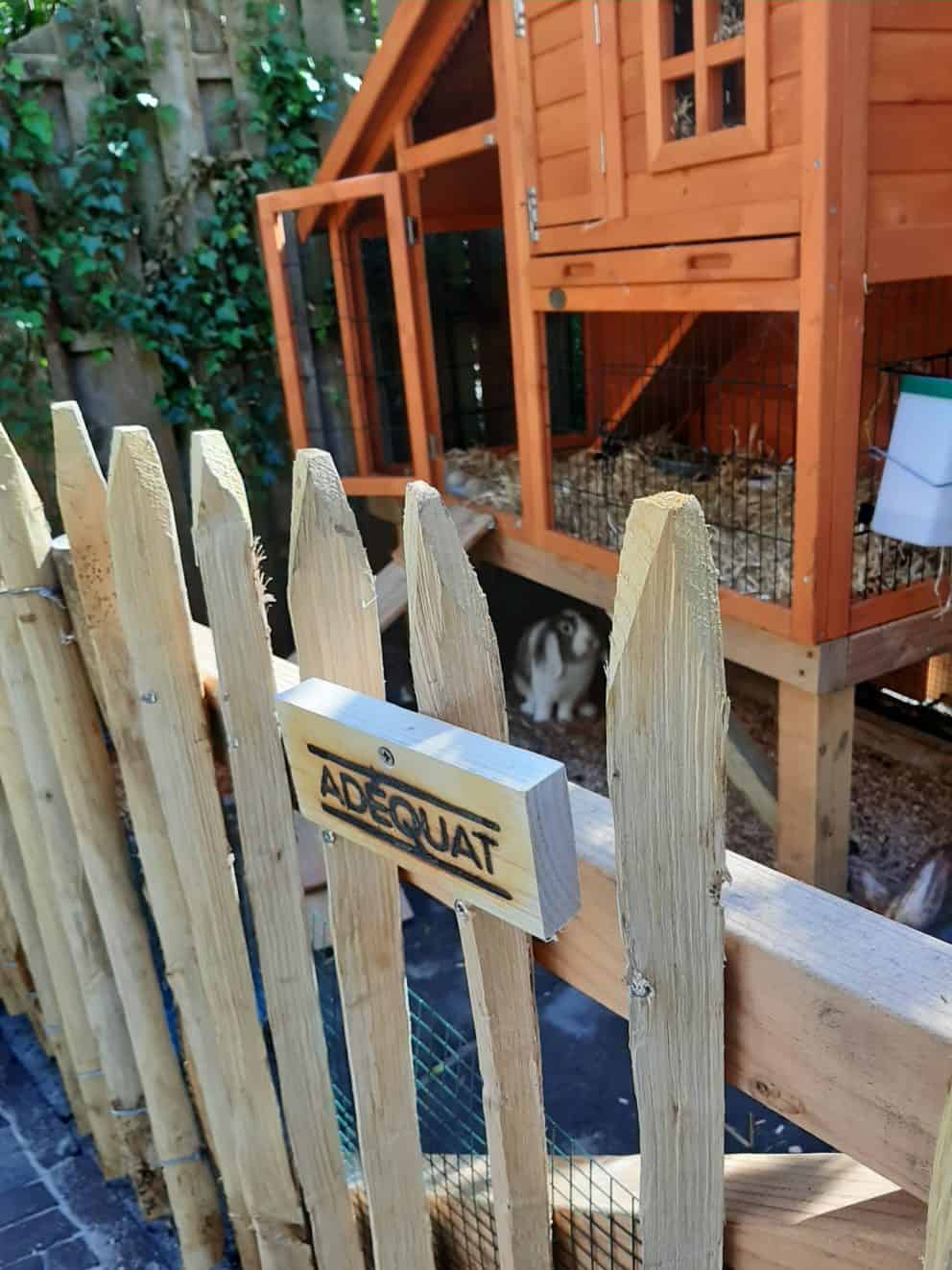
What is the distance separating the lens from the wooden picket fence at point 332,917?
704mm

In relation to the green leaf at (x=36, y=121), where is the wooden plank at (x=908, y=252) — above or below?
below

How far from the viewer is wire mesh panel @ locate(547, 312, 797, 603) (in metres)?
3.78

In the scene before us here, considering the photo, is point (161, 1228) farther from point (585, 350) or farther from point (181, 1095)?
point (585, 350)

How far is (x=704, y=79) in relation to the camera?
2.60 meters

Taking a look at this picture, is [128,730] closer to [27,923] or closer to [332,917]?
[332,917]

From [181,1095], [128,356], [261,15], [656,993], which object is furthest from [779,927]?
[261,15]

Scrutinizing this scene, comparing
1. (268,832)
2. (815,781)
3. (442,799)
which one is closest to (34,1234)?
(268,832)

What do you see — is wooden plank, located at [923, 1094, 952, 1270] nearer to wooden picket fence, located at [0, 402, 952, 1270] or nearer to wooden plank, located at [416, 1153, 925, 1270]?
wooden picket fence, located at [0, 402, 952, 1270]

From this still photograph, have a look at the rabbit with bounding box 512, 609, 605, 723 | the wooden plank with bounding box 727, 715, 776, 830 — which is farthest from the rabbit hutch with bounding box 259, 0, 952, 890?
the rabbit with bounding box 512, 609, 605, 723

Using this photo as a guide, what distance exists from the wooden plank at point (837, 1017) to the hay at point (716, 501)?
7.74 feet

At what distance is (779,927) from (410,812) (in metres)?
0.33

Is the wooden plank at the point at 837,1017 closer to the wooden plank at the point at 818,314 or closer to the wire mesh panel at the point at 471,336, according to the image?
the wooden plank at the point at 818,314

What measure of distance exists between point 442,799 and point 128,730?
29.6 inches

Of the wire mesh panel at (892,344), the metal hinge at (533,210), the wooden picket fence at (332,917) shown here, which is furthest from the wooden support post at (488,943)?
the wire mesh panel at (892,344)
